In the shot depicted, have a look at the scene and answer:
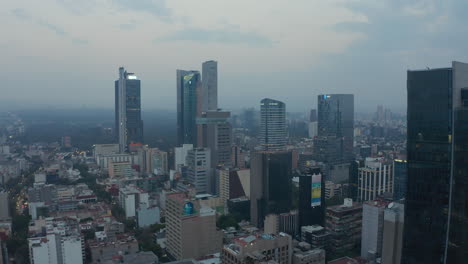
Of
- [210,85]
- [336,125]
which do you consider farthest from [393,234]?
[210,85]

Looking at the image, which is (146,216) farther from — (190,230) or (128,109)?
(128,109)

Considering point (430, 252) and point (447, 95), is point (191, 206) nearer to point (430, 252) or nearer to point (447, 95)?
point (430, 252)

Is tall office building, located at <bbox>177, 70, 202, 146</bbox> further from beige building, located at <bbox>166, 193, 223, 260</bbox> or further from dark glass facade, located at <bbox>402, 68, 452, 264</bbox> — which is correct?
dark glass facade, located at <bbox>402, 68, 452, 264</bbox>

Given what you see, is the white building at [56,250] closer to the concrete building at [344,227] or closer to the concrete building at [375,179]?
the concrete building at [344,227]

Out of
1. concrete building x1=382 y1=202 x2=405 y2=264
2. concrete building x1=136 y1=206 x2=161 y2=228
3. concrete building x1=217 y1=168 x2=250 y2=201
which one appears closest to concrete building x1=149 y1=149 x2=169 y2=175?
concrete building x1=217 y1=168 x2=250 y2=201

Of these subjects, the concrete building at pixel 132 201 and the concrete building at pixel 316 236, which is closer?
the concrete building at pixel 316 236

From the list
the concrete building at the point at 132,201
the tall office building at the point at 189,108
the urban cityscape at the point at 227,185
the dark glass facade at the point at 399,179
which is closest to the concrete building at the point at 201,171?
the urban cityscape at the point at 227,185
